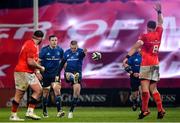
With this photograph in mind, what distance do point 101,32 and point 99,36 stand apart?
166 mm

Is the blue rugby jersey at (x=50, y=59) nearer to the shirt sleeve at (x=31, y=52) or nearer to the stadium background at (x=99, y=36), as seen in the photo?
the shirt sleeve at (x=31, y=52)

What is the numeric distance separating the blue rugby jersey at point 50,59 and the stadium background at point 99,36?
586 centimetres

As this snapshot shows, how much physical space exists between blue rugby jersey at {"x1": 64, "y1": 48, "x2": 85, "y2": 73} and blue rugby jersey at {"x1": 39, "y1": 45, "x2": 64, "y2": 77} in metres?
0.26

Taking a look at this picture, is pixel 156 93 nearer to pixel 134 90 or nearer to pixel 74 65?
pixel 74 65

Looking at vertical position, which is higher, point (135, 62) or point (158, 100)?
point (135, 62)

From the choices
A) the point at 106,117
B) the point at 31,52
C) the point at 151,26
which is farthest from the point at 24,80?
the point at 151,26

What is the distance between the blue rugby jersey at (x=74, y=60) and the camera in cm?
1870

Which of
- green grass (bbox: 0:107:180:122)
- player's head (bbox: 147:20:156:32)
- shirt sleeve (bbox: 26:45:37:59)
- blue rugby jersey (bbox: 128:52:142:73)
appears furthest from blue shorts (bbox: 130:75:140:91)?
shirt sleeve (bbox: 26:45:37:59)

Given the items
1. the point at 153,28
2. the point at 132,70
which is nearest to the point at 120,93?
the point at 132,70

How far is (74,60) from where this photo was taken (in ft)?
61.6

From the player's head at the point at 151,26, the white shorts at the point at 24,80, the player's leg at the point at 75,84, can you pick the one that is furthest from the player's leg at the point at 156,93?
the white shorts at the point at 24,80

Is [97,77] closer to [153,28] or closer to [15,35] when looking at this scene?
[15,35]

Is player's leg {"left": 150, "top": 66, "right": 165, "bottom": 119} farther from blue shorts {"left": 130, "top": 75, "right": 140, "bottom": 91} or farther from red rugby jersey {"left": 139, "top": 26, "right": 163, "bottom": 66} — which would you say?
blue shorts {"left": 130, "top": 75, "right": 140, "bottom": 91}

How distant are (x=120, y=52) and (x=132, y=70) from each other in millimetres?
1992
